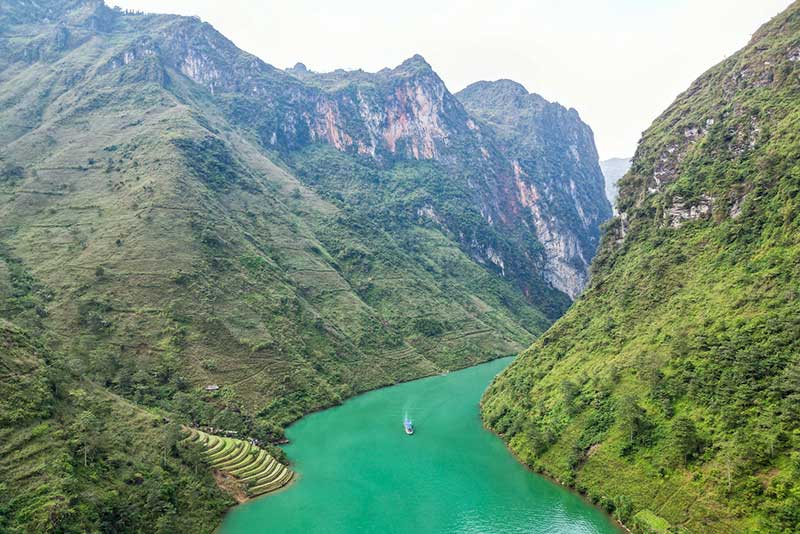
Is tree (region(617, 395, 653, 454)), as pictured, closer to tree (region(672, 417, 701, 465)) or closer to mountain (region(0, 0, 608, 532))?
tree (region(672, 417, 701, 465))

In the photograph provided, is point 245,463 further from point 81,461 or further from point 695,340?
point 695,340

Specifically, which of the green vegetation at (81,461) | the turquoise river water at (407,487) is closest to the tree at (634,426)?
the turquoise river water at (407,487)

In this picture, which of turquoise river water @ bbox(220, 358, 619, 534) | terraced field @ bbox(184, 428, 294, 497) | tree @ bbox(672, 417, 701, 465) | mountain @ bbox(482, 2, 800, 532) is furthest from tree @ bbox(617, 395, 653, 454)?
terraced field @ bbox(184, 428, 294, 497)

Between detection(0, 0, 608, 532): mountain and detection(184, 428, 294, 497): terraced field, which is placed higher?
detection(0, 0, 608, 532): mountain

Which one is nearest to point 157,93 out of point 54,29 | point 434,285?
point 54,29

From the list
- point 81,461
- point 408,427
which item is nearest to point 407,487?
point 408,427
